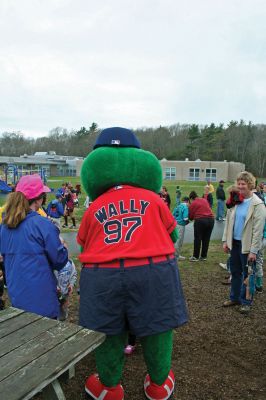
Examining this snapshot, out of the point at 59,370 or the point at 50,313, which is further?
the point at 50,313

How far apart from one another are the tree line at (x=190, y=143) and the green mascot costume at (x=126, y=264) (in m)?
63.5

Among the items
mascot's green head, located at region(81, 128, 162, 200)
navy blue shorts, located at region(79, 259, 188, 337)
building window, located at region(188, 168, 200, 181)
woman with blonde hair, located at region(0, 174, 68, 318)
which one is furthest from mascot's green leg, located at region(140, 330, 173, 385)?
building window, located at region(188, 168, 200, 181)

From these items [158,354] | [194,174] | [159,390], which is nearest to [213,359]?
[159,390]

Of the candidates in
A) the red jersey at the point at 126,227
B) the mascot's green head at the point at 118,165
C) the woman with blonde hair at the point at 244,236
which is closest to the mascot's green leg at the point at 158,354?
the red jersey at the point at 126,227

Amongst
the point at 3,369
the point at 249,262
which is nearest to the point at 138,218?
the point at 3,369

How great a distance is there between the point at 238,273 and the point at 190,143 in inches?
2631

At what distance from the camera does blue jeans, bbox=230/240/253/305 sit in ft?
14.9

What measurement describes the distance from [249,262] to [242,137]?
2792 inches

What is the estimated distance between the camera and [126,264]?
7.70ft

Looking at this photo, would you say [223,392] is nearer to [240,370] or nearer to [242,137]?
[240,370]

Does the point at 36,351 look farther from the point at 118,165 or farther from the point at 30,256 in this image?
the point at 118,165

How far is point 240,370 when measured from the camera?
3234 mm

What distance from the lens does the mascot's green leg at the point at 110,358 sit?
8.27 ft

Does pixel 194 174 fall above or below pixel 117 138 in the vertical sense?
below
